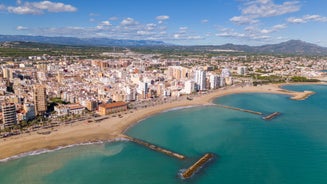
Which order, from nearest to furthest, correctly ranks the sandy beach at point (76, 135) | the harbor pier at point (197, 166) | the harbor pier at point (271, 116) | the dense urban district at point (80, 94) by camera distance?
the harbor pier at point (197, 166)
the sandy beach at point (76, 135)
the dense urban district at point (80, 94)
the harbor pier at point (271, 116)

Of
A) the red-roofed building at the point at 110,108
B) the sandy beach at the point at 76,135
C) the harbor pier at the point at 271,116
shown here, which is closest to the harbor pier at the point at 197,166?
the sandy beach at the point at 76,135

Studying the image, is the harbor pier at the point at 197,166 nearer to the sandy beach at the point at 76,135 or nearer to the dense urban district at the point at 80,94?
the sandy beach at the point at 76,135

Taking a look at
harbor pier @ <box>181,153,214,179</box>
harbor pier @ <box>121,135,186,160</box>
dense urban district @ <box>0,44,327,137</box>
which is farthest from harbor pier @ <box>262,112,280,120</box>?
harbor pier @ <box>121,135,186,160</box>

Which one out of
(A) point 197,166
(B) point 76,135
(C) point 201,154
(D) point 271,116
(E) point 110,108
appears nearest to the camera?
A: (A) point 197,166

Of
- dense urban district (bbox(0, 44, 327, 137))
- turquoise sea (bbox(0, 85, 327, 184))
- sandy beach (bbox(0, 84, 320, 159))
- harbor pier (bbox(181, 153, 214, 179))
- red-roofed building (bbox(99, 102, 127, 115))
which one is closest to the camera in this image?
harbor pier (bbox(181, 153, 214, 179))

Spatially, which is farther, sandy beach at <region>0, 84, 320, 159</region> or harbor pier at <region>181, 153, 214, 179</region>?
sandy beach at <region>0, 84, 320, 159</region>

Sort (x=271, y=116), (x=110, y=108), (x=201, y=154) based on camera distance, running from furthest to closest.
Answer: (x=271, y=116)
(x=110, y=108)
(x=201, y=154)

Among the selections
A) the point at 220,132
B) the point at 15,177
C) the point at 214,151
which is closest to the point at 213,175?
the point at 214,151

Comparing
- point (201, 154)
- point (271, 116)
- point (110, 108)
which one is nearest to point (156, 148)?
point (201, 154)

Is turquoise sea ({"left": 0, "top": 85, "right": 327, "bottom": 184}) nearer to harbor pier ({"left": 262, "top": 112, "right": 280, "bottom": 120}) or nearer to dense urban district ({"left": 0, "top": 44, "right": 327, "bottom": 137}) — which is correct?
harbor pier ({"left": 262, "top": 112, "right": 280, "bottom": 120})

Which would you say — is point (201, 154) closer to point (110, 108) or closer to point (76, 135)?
point (76, 135)
